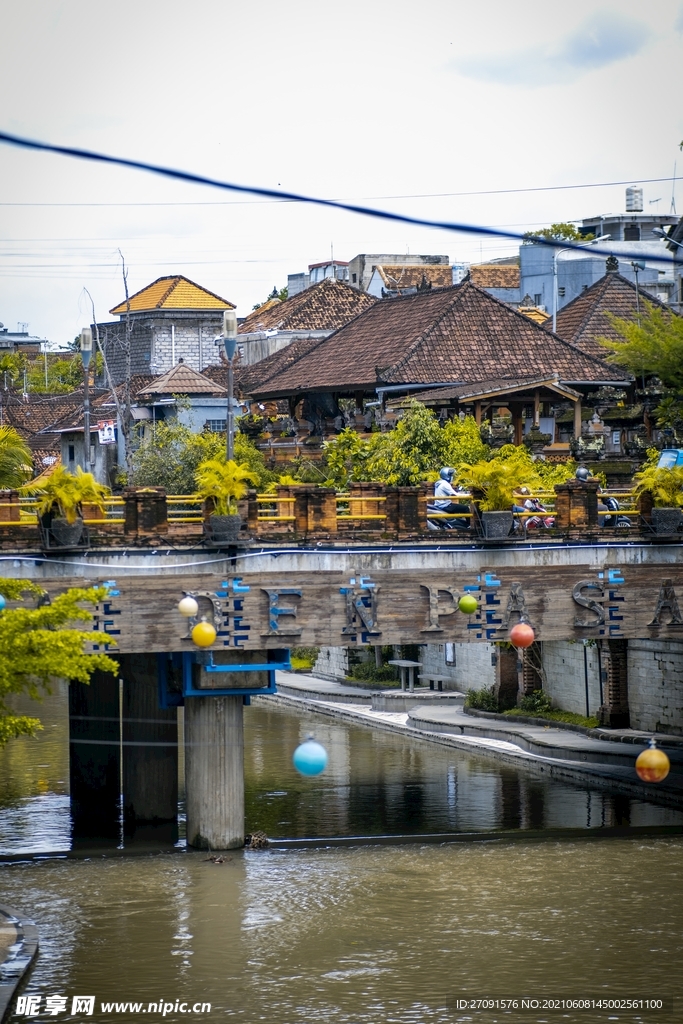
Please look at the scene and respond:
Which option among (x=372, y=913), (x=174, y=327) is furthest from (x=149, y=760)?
(x=174, y=327)

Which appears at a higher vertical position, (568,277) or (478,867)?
(568,277)

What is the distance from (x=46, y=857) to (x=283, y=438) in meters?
22.1

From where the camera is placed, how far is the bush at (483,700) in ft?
149

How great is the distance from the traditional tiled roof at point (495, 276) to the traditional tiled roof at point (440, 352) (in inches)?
1662

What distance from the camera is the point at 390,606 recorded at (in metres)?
28.3

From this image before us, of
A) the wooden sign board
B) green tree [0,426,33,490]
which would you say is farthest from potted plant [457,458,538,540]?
green tree [0,426,33,490]

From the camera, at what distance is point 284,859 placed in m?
28.0

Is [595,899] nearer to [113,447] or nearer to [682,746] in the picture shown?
[682,746]

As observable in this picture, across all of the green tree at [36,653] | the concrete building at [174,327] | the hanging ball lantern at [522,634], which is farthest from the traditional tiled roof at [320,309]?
the hanging ball lantern at [522,634]

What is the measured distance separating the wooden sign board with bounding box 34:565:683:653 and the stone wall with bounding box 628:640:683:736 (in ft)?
28.5

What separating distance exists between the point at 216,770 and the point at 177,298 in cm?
6200

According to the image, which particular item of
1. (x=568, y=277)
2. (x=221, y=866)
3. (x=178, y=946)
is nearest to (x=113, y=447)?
(x=568, y=277)

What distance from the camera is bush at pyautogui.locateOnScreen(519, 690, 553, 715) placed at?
4403 centimetres

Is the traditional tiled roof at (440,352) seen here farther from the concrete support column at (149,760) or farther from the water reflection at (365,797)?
the concrete support column at (149,760)
